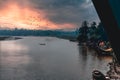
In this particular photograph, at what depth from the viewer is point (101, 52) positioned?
116500mm

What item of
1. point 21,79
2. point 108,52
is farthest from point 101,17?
point 108,52

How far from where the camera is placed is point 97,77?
43.9 metres

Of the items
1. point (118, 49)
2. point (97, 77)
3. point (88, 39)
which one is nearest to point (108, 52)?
point (97, 77)

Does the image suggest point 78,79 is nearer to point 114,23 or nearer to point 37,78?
point 37,78

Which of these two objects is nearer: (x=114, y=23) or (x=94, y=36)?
(x=114, y=23)

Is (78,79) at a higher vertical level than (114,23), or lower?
lower

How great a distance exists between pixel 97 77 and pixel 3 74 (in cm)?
2791

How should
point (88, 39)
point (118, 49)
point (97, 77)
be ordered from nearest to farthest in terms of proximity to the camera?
point (118, 49) < point (97, 77) < point (88, 39)

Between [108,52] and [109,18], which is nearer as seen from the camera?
[109,18]

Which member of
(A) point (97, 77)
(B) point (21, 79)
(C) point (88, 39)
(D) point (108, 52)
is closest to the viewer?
(A) point (97, 77)

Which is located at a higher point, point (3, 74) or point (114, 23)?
point (114, 23)

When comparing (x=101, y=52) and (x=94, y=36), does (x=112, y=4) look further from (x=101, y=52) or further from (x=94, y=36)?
(x=94, y=36)

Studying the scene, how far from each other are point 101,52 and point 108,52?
18.4 feet

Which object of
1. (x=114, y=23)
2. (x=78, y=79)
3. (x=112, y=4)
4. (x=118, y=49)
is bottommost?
(x=78, y=79)
